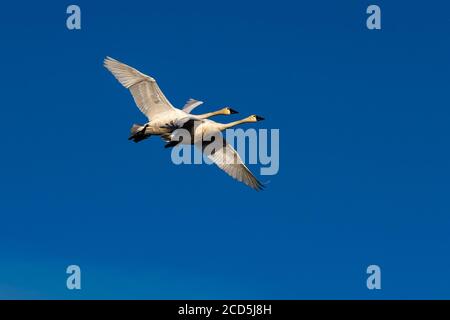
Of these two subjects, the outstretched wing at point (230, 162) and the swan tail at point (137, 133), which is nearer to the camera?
the swan tail at point (137, 133)

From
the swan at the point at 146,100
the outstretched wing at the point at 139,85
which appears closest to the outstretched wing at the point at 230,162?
the swan at the point at 146,100

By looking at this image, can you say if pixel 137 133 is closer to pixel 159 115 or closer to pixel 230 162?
pixel 159 115

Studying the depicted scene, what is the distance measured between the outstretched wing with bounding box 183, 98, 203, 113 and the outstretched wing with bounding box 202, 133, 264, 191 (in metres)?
1.38

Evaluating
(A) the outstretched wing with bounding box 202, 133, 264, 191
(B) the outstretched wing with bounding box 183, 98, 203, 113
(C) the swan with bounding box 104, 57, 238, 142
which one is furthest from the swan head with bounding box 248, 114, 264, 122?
(C) the swan with bounding box 104, 57, 238, 142

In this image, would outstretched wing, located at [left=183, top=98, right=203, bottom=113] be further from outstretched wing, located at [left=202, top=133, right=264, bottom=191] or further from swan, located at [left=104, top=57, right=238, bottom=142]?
outstretched wing, located at [left=202, top=133, right=264, bottom=191]

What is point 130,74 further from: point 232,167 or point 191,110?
point 232,167

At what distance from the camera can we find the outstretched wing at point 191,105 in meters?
32.3

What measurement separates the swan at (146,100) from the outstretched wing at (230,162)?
169 cm

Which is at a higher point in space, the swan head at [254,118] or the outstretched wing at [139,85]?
the outstretched wing at [139,85]

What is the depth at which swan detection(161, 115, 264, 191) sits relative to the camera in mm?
31594

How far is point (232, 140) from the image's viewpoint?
33281 mm

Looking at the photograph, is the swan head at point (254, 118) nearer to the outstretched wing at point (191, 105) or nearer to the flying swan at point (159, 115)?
the flying swan at point (159, 115)

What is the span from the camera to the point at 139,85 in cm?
3166
